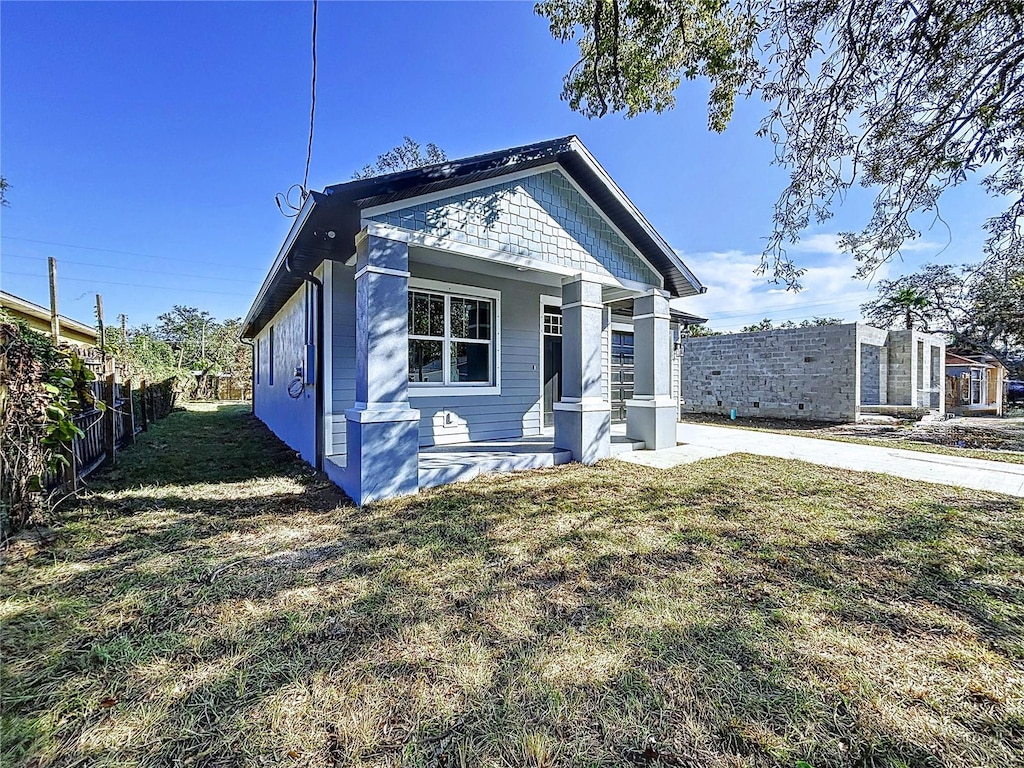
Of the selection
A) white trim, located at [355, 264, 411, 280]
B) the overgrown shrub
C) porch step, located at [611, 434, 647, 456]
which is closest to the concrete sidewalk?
porch step, located at [611, 434, 647, 456]

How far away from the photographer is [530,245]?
6156 mm

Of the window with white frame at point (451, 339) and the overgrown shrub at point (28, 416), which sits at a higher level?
the window with white frame at point (451, 339)

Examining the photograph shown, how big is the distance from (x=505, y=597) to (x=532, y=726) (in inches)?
41.9

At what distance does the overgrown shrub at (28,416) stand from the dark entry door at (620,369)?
900 centimetres

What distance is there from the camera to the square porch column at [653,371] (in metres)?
7.72

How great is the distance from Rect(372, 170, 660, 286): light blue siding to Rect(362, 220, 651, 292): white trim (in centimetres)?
6

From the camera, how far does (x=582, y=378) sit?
6559 millimetres

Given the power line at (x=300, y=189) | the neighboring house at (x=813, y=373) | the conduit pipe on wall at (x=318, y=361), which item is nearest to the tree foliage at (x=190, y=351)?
the conduit pipe on wall at (x=318, y=361)

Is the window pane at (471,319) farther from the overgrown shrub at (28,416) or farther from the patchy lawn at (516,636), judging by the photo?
the overgrown shrub at (28,416)

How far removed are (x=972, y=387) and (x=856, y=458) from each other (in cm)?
2609

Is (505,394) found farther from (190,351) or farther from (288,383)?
(190,351)

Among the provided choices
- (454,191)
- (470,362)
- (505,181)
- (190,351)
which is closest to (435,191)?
(454,191)

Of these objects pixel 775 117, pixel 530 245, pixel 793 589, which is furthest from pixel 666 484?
pixel 775 117

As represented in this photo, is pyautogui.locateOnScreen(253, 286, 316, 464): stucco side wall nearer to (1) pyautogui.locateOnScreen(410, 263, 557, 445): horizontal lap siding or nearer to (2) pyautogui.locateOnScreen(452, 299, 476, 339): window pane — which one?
(1) pyautogui.locateOnScreen(410, 263, 557, 445): horizontal lap siding
